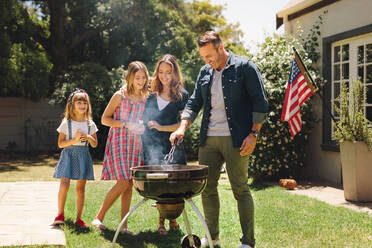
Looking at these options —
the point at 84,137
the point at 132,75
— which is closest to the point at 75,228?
the point at 84,137

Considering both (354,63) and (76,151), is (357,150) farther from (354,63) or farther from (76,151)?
(76,151)

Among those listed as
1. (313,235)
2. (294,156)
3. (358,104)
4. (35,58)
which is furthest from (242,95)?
(35,58)

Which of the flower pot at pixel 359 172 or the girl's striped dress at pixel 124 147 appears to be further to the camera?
the flower pot at pixel 359 172

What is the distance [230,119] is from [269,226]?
1.45 metres

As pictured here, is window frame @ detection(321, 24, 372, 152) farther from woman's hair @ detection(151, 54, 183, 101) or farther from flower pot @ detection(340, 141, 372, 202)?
woman's hair @ detection(151, 54, 183, 101)

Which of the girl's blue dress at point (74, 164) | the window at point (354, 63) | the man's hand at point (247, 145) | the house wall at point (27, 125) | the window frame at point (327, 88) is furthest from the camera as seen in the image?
the house wall at point (27, 125)

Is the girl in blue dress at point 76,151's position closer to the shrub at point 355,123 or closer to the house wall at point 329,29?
the shrub at point 355,123

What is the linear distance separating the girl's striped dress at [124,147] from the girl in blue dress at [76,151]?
1.08 feet

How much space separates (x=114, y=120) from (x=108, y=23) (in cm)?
1077

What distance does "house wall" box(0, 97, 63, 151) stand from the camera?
42.9ft

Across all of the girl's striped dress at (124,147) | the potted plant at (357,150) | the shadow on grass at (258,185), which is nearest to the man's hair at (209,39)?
the girl's striped dress at (124,147)

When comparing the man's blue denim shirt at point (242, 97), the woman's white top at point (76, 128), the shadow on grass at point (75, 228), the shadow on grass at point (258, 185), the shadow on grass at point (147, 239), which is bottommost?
the shadow on grass at point (258, 185)

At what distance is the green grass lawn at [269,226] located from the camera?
3656mm

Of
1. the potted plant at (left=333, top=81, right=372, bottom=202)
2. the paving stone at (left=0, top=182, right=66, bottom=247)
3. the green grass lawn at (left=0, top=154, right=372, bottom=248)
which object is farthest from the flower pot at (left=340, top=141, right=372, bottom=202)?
the paving stone at (left=0, top=182, right=66, bottom=247)
